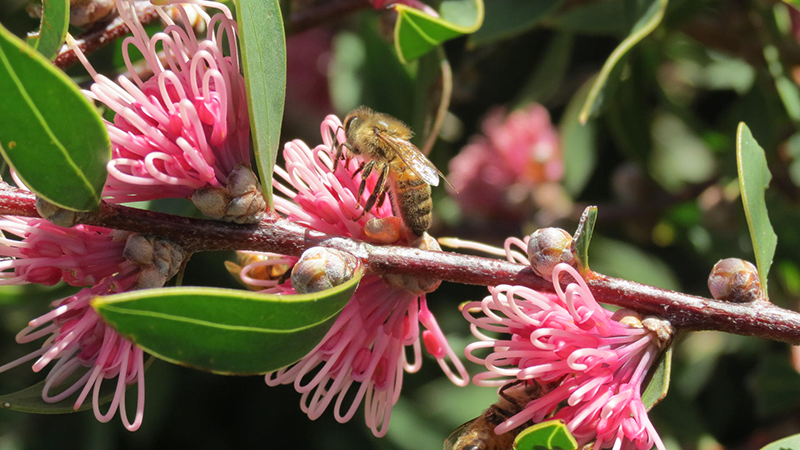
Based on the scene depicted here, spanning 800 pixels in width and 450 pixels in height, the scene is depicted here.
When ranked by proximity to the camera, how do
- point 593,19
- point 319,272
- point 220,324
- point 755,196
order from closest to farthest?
point 220,324 → point 319,272 → point 755,196 → point 593,19

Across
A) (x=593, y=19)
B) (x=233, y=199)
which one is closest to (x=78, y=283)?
(x=233, y=199)

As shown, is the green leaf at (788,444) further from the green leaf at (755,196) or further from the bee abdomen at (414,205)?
the bee abdomen at (414,205)

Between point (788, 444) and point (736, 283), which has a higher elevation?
point (736, 283)

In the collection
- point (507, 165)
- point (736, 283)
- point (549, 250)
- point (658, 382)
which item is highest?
point (549, 250)

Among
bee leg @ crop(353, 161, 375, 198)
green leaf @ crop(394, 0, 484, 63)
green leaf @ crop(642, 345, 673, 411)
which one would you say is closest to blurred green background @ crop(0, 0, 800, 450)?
green leaf @ crop(394, 0, 484, 63)

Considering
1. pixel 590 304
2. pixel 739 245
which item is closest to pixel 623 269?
pixel 739 245

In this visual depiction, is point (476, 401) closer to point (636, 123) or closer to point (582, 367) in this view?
point (636, 123)

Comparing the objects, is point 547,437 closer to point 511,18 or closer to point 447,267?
point 447,267

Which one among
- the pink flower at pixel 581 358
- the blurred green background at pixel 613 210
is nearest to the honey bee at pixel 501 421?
the pink flower at pixel 581 358
